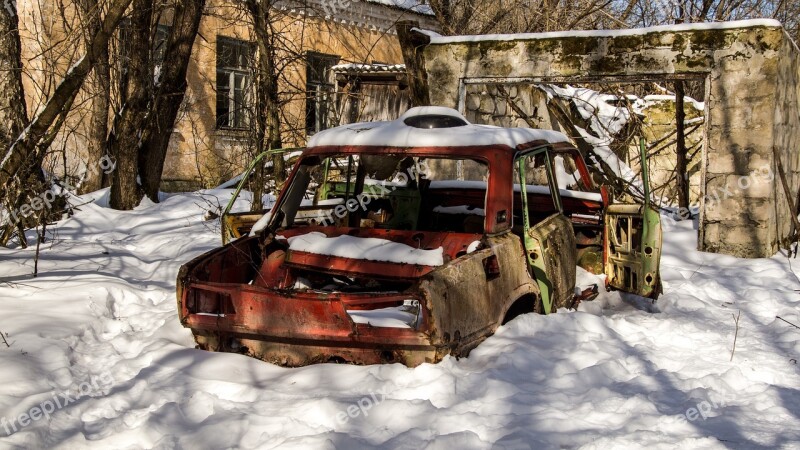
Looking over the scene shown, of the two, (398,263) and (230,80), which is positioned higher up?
(230,80)

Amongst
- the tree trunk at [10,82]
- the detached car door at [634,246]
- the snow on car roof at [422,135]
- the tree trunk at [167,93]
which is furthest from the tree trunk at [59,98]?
the tree trunk at [167,93]

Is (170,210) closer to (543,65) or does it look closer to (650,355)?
(543,65)

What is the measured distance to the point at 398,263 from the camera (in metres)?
4.85

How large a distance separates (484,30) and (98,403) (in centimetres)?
1854

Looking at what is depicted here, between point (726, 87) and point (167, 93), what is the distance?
27.9 ft

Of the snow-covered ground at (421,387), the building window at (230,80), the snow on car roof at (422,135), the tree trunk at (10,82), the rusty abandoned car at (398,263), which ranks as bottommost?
the snow-covered ground at (421,387)

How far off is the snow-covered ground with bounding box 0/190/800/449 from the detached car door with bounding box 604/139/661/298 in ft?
0.82

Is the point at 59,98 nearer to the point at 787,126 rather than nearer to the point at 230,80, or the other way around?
the point at 787,126

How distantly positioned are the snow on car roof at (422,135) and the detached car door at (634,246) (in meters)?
1.22

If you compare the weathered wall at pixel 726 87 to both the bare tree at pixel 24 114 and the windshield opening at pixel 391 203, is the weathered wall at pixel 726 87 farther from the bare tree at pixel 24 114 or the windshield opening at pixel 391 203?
the bare tree at pixel 24 114

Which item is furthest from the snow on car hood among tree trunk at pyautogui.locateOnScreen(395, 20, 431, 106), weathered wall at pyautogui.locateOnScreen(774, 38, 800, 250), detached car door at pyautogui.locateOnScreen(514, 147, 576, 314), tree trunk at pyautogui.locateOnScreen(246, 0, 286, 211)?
weathered wall at pyautogui.locateOnScreen(774, 38, 800, 250)

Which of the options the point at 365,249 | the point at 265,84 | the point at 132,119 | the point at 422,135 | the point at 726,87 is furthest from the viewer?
the point at 132,119

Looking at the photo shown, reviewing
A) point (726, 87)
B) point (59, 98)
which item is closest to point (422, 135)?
point (59, 98)

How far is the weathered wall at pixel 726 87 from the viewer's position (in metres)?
8.80
